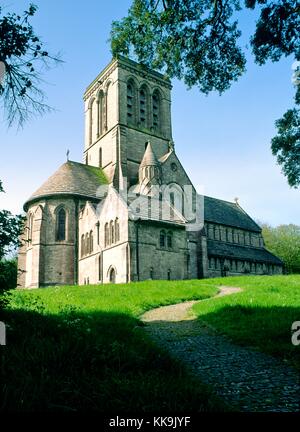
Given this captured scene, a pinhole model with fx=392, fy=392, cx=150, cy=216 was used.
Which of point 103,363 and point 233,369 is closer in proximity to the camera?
point 103,363

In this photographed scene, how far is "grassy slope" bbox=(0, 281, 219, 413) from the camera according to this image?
4355 millimetres

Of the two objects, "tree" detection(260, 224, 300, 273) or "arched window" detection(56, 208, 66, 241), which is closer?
"arched window" detection(56, 208, 66, 241)

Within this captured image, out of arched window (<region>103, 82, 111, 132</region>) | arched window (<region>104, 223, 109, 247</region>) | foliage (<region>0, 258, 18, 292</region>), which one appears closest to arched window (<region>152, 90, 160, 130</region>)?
arched window (<region>103, 82, 111, 132</region>)

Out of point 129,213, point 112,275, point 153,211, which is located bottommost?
point 112,275

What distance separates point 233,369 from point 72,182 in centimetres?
3558

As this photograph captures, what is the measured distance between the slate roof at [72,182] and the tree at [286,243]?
35397mm

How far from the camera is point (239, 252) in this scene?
44.2m

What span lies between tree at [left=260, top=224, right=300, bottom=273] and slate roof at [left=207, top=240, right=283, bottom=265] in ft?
55.1

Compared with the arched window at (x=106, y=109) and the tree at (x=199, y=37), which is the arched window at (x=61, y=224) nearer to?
the arched window at (x=106, y=109)

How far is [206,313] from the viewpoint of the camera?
1165 centimetres

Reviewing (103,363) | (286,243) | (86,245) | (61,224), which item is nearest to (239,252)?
(86,245)

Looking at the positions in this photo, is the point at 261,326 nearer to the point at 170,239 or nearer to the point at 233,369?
the point at 233,369

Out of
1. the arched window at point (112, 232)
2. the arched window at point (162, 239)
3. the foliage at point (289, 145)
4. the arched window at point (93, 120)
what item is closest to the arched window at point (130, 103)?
the arched window at point (93, 120)

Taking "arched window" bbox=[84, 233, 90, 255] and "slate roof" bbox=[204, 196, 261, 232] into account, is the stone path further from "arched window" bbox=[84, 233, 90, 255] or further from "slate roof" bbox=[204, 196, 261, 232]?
"slate roof" bbox=[204, 196, 261, 232]
